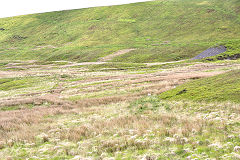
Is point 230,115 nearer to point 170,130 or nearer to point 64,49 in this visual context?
point 170,130

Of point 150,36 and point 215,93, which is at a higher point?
point 150,36

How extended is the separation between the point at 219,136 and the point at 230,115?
3546 mm

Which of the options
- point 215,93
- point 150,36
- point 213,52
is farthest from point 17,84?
point 150,36

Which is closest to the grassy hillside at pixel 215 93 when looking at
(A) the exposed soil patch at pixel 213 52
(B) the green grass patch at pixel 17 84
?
(B) the green grass patch at pixel 17 84

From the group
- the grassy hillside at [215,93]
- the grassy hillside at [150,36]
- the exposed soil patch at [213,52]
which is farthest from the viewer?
the grassy hillside at [150,36]

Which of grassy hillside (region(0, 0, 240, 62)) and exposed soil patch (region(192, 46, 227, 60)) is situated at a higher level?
grassy hillside (region(0, 0, 240, 62))

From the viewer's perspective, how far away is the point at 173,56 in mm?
101312

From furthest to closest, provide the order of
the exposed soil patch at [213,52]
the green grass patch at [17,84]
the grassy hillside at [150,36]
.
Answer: the grassy hillside at [150,36] → the exposed soil patch at [213,52] → the green grass patch at [17,84]

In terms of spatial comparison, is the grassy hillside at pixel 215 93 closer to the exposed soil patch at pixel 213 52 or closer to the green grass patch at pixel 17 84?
the green grass patch at pixel 17 84

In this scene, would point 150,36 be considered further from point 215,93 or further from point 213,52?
point 215,93

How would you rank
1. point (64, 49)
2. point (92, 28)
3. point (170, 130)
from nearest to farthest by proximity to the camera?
1. point (170, 130)
2. point (64, 49)
3. point (92, 28)

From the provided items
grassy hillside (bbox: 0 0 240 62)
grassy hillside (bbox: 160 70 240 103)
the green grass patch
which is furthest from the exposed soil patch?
grassy hillside (bbox: 160 70 240 103)

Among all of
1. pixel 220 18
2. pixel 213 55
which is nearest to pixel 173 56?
pixel 213 55

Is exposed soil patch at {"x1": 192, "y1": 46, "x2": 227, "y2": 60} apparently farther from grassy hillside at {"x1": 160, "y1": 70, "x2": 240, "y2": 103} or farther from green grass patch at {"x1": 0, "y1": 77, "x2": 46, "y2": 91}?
grassy hillside at {"x1": 160, "y1": 70, "x2": 240, "y2": 103}
